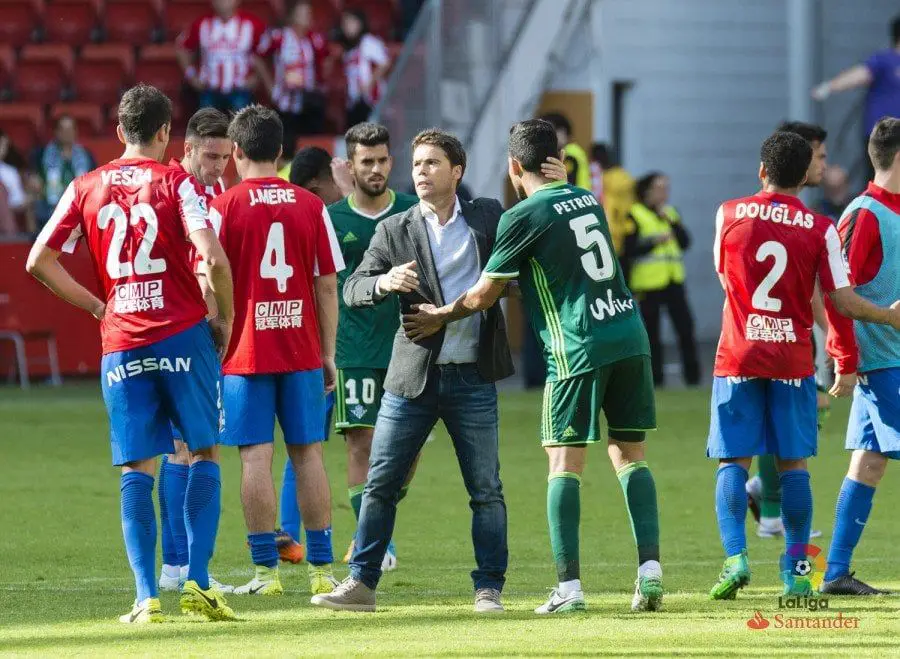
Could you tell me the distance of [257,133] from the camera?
7.73m

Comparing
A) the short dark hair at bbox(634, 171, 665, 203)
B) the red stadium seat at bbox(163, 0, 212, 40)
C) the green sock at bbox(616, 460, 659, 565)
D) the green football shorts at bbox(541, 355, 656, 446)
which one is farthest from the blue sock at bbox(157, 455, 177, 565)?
the red stadium seat at bbox(163, 0, 212, 40)

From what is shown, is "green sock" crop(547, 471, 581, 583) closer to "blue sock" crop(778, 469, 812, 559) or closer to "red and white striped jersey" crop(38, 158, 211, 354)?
"blue sock" crop(778, 469, 812, 559)

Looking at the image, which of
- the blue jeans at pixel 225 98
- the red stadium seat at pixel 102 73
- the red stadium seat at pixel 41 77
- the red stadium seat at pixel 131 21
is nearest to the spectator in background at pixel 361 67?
the blue jeans at pixel 225 98

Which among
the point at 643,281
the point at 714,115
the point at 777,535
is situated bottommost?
the point at 777,535

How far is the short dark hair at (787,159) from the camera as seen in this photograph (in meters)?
7.74

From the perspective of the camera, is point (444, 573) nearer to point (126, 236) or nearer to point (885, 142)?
point (126, 236)

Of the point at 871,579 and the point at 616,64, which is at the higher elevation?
the point at 616,64

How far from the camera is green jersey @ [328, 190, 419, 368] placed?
881 cm

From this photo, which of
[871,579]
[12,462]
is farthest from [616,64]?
[871,579]

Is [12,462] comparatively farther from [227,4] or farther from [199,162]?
[227,4]

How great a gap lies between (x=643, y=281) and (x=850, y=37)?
9120 mm

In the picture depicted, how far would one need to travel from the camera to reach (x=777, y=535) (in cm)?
991

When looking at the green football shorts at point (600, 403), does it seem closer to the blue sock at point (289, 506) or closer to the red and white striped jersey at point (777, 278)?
the red and white striped jersey at point (777, 278)

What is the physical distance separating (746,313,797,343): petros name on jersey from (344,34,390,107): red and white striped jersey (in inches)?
478
